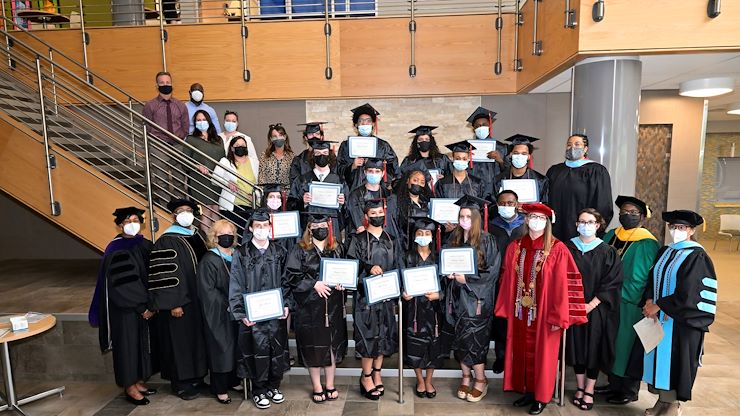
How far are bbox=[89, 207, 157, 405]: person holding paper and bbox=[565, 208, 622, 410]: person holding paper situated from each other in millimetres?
3794

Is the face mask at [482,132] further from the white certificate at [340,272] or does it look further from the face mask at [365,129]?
the white certificate at [340,272]

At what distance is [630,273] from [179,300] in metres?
3.98

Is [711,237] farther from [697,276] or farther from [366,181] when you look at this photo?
[366,181]

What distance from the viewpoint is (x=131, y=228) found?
4.14 metres

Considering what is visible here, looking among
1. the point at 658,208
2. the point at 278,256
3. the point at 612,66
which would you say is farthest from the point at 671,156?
the point at 278,256

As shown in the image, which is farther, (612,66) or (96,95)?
(96,95)

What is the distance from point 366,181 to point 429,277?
1260mm

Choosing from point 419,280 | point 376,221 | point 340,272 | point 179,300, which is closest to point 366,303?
point 340,272

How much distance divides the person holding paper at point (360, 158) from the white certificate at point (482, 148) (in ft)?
2.83

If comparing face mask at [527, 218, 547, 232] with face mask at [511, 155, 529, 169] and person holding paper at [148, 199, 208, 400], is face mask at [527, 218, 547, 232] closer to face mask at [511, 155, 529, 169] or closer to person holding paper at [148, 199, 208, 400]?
face mask at [511, 155, 529, 169]

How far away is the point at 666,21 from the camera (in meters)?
4.64

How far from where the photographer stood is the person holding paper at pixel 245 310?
154 inches

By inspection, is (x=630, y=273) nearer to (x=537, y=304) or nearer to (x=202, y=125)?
(x=537, y=304)

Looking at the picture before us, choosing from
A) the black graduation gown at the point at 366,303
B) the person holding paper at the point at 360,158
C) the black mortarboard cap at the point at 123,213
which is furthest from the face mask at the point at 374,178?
the black mortarboard cap at the point at 123,213
